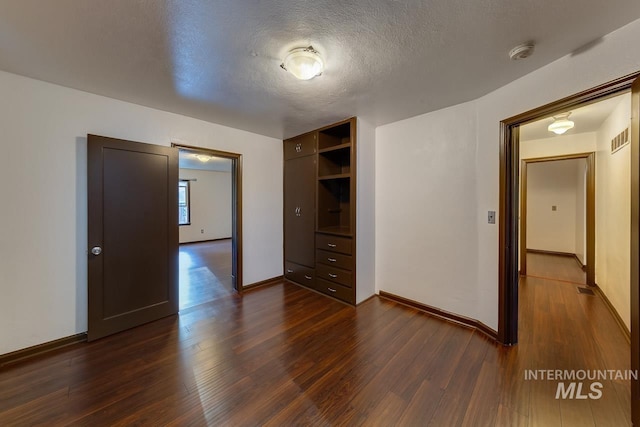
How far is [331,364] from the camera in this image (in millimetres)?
2008

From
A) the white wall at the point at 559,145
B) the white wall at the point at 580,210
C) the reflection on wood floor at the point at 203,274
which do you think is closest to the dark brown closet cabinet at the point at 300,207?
the reflection on wood floor at the point at 203,274

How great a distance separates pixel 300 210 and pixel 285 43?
8.24 ft

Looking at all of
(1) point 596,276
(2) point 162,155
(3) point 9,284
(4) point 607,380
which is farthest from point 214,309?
(1) point 596,276

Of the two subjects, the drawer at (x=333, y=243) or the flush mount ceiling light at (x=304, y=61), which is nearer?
the flush mount ceiling light at (x=304, y=61)

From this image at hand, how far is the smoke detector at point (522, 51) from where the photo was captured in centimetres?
164

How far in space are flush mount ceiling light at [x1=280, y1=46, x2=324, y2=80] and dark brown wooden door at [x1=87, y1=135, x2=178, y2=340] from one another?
6.20 ft

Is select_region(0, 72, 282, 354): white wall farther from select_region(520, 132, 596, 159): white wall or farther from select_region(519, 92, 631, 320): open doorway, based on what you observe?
select_region(520, 132, 596, 159): white wall

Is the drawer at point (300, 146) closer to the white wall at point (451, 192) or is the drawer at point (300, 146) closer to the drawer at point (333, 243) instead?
the white wall at point (451, 192)

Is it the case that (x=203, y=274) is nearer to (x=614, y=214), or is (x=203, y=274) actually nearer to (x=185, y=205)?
(x=185, y=205)

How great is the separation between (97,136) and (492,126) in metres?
3.84

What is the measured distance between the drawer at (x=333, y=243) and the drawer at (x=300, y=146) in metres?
1.30

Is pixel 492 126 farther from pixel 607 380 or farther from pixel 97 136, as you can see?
pixel 97 136

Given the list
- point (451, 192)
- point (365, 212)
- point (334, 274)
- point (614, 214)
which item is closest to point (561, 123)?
point (614, 214)

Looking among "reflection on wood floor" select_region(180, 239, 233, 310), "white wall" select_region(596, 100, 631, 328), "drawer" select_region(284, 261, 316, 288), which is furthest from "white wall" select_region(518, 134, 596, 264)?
"reflection on wood floor" select_region(180, 239, 233, 310)
